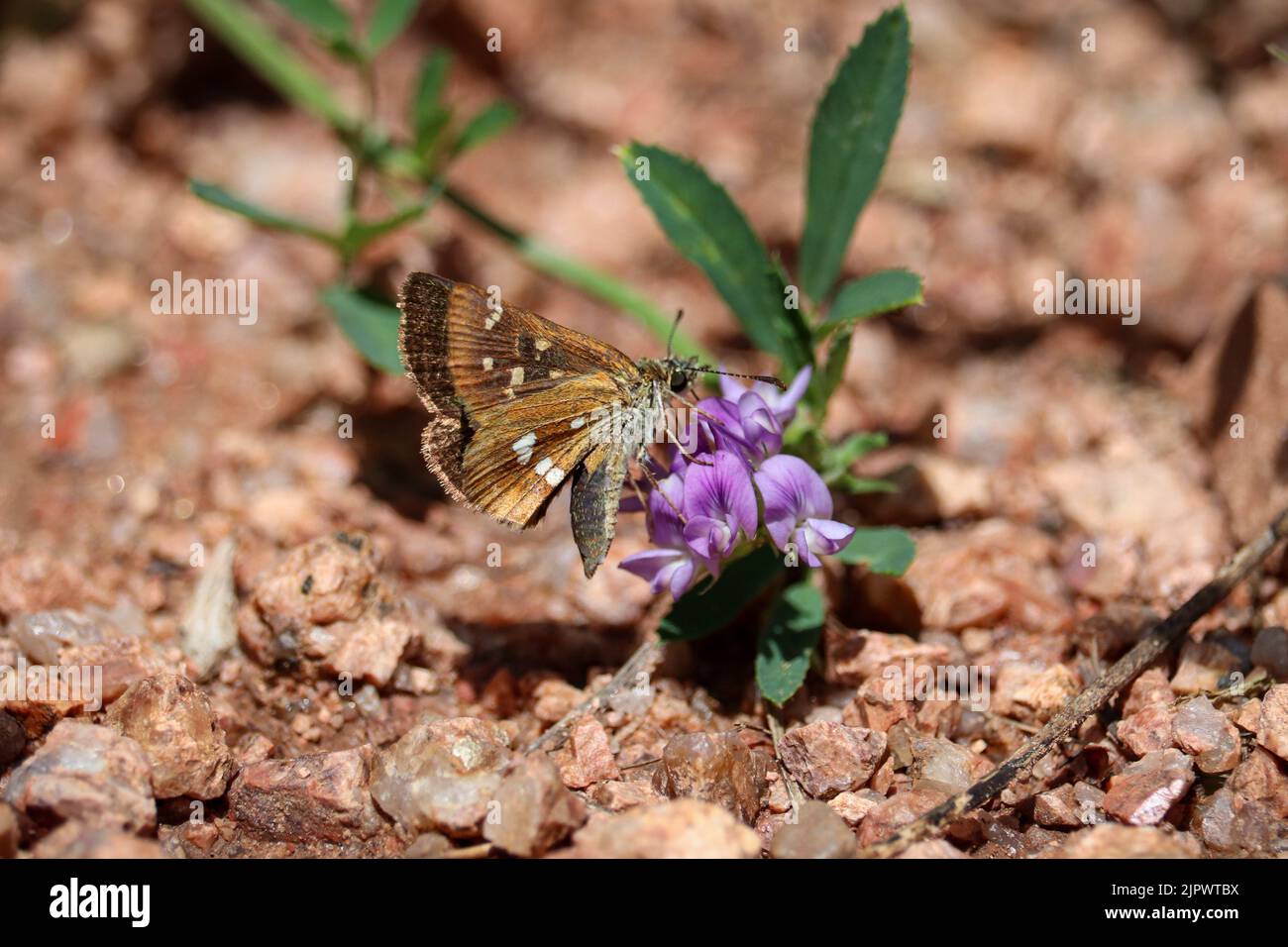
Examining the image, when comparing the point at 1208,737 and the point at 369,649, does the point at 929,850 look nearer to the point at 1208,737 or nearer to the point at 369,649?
the point at 1208,737

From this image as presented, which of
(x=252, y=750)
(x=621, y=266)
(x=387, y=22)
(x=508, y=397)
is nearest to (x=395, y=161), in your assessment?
(x=387, y=22)

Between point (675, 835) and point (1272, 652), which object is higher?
point (1272, 652)

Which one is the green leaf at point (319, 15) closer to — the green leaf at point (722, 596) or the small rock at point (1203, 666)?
the green leaf at point (722, 596)

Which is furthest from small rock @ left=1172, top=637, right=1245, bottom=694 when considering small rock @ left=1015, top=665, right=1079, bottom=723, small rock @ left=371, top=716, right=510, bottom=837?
small rock @ left=371, top=716, right=510, bottom=837

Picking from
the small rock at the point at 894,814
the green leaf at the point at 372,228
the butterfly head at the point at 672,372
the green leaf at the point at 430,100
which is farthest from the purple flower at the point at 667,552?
the green leaf at the point at 430,100

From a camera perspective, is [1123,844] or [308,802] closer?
[1123,844]

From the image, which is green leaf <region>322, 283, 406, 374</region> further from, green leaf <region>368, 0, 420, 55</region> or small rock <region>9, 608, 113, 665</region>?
small rock <region>9, 608, 113, 665</region>
